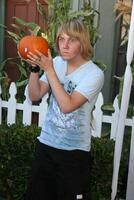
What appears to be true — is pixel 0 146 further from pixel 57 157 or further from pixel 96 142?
pixel 57 157

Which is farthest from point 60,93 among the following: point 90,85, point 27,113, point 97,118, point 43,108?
point 27,113

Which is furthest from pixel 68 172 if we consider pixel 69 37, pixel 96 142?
pixel 96 142

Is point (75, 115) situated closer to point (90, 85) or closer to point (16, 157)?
point (90, 85)

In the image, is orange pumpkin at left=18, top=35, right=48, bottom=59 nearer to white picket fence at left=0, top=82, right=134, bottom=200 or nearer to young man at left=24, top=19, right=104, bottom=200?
young man at left=24, top=19, right=104, bottom=200

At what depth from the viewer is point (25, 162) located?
3.63 m

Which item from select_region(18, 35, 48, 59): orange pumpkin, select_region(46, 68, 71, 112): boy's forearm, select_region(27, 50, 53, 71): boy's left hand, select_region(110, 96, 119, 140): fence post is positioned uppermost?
select_region(18, 35, 48, 59): orange pumpkin

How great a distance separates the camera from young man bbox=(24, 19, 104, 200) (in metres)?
2.24

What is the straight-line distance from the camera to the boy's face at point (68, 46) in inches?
89.2

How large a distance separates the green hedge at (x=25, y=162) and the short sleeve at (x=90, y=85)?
123 centimetres

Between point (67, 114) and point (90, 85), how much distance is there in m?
0.23

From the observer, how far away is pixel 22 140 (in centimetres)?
360

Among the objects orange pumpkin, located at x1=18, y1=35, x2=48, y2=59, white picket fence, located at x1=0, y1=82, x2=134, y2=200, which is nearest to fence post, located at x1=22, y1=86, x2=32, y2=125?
white picket fence, located at x1=0, y1=82, x2=134, y2=200

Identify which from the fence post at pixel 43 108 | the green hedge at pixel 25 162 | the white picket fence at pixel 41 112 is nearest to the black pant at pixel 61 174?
the green hedge at pixel 25 162

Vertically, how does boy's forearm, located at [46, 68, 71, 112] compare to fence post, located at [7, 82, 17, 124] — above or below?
above
